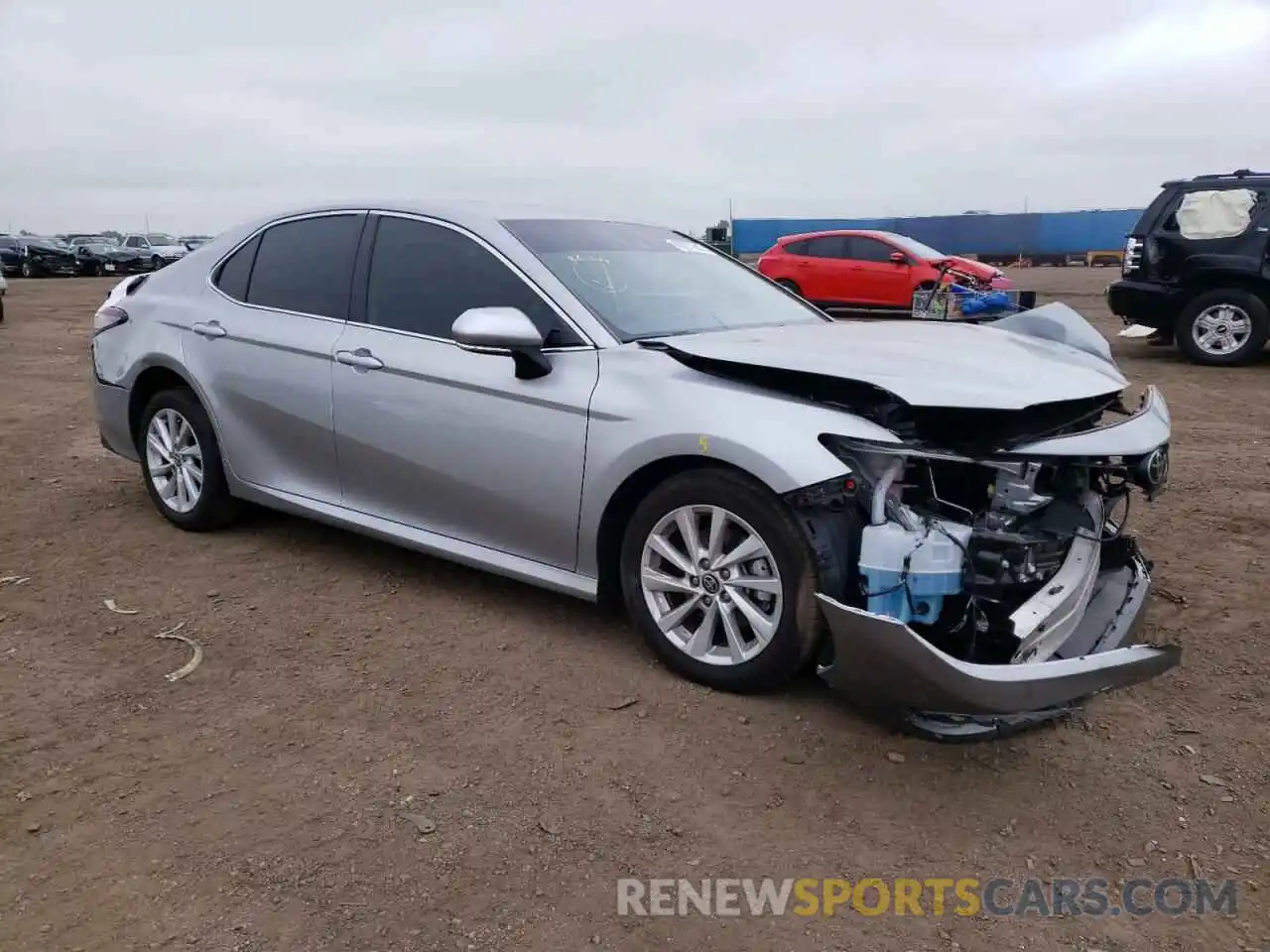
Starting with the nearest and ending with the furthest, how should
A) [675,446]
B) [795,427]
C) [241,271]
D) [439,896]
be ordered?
[439,896] < [795,427] < [675,446] < [241,271]

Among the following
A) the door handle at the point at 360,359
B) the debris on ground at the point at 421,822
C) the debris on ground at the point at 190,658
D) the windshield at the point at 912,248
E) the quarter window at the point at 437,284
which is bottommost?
the debris on ground at the point at 421,822

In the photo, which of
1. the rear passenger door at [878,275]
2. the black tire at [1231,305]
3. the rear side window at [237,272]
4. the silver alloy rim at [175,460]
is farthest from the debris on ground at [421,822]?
the rear passenger door at [878,275]

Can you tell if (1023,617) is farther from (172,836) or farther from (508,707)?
(172,836)

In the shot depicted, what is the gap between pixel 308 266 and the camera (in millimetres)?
4621

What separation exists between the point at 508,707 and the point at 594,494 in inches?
29.8

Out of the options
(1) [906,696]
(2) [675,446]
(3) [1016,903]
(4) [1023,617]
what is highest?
(2) [675,446]

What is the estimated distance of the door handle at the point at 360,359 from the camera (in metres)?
4.16

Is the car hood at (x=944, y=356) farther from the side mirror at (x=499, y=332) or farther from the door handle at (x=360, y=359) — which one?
the door handle at (x=360, y=359)

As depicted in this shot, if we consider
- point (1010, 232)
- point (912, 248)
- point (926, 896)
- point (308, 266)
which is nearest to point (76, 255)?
point (912, 248)

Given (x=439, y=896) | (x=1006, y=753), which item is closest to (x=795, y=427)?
(x=1006, y=753)

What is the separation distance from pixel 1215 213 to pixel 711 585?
9.71 meters

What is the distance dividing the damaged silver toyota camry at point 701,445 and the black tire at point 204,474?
0.07ft

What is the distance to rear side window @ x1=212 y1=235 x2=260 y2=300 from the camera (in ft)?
16.0

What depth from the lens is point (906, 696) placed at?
288cm
